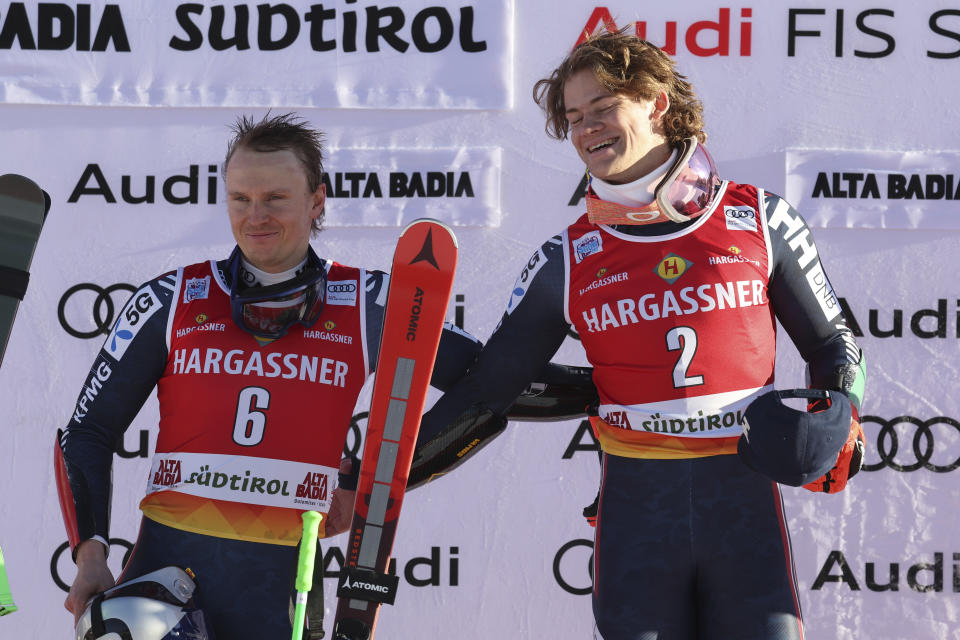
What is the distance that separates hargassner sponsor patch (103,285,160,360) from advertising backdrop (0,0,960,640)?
43.2 inches

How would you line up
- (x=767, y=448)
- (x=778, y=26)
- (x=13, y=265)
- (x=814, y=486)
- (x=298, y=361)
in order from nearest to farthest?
(x=767, y=448) → (x=814, y=486) → (x=298, y=361) → (x=13, y=265) → (x=778, y=26)

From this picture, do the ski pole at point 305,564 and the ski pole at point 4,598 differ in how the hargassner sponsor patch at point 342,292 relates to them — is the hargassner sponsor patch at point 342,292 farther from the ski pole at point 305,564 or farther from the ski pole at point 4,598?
the ski pole at point 4,598

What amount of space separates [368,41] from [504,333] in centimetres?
138

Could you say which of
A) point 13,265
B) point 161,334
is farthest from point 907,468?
point 13,265

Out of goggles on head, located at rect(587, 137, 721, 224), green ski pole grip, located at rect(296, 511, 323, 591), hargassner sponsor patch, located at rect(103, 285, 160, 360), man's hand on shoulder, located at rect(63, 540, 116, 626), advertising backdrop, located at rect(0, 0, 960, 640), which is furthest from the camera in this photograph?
advertising backdrop, located at rect(0, 0, 960, 640)

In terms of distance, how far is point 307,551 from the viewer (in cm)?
171

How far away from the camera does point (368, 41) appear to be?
323cm

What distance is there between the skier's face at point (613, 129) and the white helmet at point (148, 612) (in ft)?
3.66

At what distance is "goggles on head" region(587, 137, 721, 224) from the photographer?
2.04 metres

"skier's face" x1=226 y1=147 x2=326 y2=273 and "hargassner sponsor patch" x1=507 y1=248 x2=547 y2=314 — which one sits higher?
"skier's face" x1=226 y1=147 x2=326 y2=273

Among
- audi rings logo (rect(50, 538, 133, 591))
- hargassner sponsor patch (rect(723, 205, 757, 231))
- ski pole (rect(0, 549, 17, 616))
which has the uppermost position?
hargassner sponsor patch (rect(723, 205, 757, 231))

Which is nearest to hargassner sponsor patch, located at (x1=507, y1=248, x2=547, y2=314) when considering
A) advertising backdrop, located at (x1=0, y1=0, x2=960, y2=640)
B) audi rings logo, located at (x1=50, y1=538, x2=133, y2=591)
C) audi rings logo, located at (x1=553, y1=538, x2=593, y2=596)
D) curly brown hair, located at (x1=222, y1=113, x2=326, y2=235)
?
curly brown hair, located at (x1=222, y1=113, x2=326, y2=235)

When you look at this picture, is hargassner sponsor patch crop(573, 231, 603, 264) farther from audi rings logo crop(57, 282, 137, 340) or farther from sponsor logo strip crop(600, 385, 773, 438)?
audi rings logo crop(57, 282, 137, 340)

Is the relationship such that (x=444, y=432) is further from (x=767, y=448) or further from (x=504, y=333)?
(x=767, y=448)
